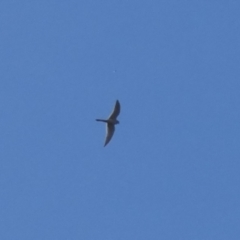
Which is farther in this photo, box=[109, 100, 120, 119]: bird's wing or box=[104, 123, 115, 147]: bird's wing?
box=[109, 100, 120, 119]: bird's wing

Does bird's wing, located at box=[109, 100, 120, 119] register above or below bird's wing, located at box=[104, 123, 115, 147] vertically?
above

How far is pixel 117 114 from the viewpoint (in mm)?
34031

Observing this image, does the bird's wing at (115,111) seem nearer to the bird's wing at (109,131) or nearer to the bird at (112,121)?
the bird at (112,121)

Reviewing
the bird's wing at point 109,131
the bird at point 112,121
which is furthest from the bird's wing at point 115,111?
the bird's wing at point 109,131

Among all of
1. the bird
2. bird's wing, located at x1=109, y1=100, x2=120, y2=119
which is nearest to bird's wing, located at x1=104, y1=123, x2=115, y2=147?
the bird

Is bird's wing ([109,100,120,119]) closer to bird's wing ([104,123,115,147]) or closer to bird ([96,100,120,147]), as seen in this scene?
bird ([96,100,120,147])

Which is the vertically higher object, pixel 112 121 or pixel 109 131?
pixel 112 121

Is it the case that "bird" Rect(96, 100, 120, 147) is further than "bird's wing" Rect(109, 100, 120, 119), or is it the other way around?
"bird's wing" Rect(109, 100, 120, 119)

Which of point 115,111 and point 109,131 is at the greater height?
point 115,111

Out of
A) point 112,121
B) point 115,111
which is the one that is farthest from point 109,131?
point 115,111

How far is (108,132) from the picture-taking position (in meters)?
33.7

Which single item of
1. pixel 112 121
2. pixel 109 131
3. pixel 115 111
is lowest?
pixel 109 131

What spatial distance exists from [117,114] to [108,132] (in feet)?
5.00

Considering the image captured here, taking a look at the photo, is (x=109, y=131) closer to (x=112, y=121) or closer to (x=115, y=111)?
(x=112, y=121)
